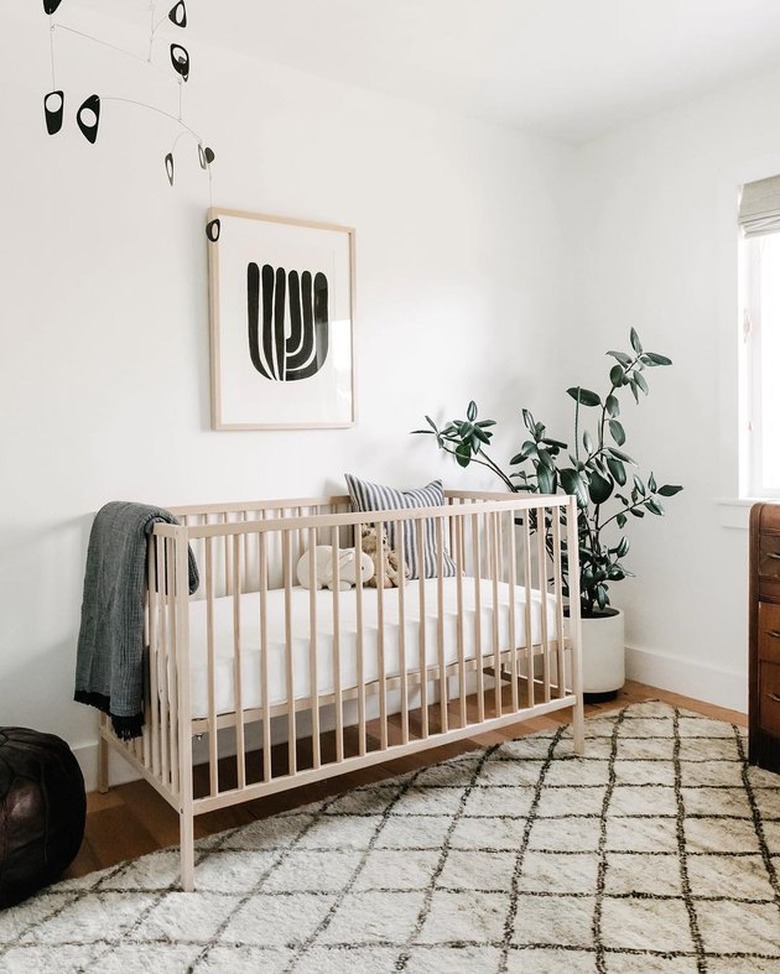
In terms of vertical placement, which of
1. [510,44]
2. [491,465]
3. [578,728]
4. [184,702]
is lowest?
[578,728]

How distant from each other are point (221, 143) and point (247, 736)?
2004 millimetres

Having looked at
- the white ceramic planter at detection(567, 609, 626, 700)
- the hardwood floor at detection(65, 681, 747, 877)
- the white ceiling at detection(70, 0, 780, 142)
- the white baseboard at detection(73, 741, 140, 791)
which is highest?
the white ceiling at detection(70, 0, 780, 142)

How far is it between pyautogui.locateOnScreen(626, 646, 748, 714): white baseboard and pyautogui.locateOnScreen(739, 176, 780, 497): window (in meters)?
0.72

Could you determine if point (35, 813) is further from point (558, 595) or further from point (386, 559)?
point (558, 595)

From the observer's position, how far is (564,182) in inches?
150

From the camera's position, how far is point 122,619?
2178 mm

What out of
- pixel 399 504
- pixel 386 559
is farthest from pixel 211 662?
pixel 399 504

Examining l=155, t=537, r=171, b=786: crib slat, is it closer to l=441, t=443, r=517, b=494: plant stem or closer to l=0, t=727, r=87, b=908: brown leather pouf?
l=0, t=727, r=87, b=908: brown leather pouf

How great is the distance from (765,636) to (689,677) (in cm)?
85

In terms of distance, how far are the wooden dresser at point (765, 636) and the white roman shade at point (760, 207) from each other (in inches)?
44.3

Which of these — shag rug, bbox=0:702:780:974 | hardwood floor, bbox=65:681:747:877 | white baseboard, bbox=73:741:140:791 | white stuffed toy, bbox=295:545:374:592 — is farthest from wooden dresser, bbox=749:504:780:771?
white baseboard, bbox=73:741:140:791

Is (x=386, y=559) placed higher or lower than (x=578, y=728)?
higher

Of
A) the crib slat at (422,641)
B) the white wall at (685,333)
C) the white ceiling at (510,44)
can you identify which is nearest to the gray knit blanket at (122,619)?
the crib slat at (422,641)

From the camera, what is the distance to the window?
10.5 ft
